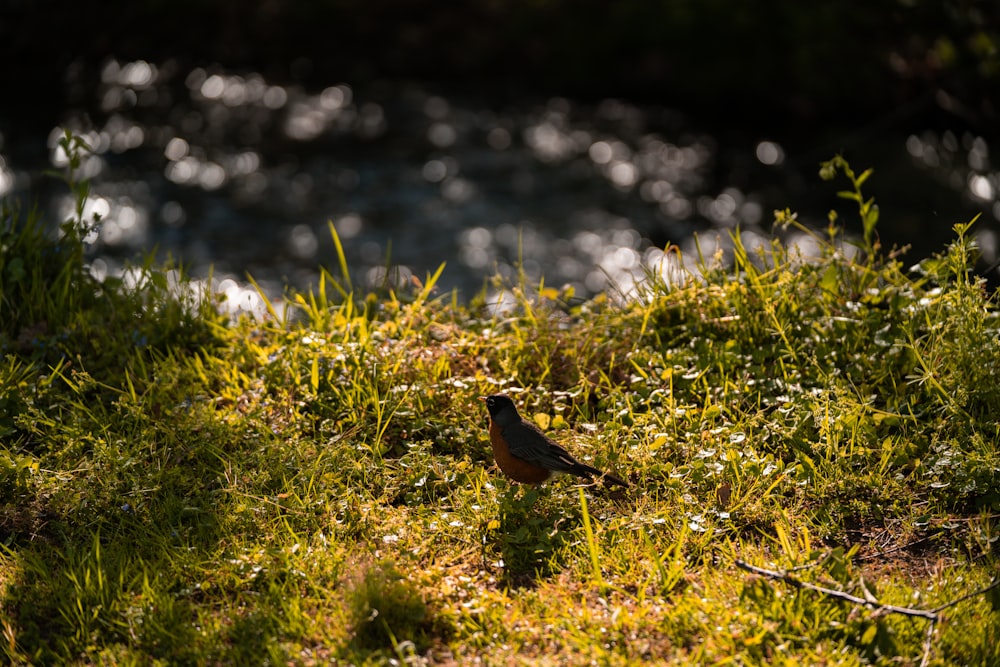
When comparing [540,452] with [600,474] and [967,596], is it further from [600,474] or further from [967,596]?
[967,596]

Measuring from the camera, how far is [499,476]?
3812 mm

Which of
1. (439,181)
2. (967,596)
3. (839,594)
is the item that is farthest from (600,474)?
(439,181)

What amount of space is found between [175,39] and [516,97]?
3.94 m

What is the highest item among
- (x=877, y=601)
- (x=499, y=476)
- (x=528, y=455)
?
(x=528, y=455)

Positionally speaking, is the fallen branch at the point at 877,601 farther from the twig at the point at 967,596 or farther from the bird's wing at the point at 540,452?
the bird's wing at the point at 540,452

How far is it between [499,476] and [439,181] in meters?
5.49

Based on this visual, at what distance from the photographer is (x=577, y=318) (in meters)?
5.09

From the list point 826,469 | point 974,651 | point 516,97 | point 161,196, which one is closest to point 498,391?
point 826,469

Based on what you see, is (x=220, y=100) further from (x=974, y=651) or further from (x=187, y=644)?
(x=974, y=651)

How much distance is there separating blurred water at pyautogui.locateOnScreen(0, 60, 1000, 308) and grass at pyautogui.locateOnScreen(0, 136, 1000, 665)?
247 centimetres

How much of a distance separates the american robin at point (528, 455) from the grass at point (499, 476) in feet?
0.32

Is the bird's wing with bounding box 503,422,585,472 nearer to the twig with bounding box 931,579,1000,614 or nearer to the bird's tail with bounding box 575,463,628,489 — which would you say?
the bird's tail with bounding box 575,463,628,489

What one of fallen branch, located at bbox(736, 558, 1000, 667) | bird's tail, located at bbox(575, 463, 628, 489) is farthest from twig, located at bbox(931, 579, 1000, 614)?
bird's tail, located at bbox(575, 463, 628, 489)

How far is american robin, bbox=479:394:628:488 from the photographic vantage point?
3512mm
